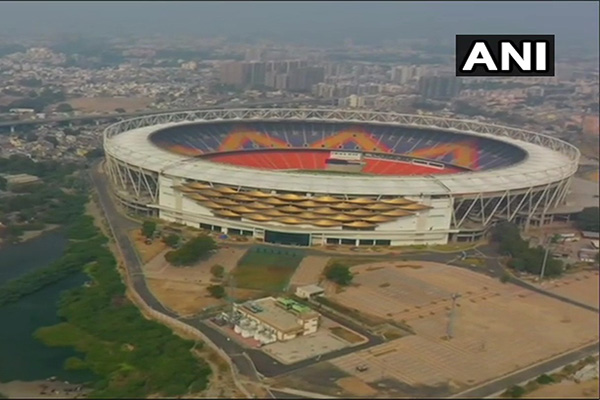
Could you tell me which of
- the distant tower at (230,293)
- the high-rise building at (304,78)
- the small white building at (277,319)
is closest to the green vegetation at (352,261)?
the distant tower at (230,293)

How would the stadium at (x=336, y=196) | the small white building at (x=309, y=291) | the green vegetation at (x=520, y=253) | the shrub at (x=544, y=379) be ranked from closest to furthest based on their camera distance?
the shrub at (x=544, y=379), the small white building at (x=309, y=291), the green vegetation at (x=520, y=253), the stadium at (x=336, y=196)

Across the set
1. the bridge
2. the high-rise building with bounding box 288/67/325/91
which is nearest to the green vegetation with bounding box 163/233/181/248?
the bridge

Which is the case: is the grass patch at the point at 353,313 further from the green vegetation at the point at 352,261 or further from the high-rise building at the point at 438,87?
the high-rise building at the point at 438,87

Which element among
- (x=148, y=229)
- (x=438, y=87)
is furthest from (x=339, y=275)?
(x=438, y=87)

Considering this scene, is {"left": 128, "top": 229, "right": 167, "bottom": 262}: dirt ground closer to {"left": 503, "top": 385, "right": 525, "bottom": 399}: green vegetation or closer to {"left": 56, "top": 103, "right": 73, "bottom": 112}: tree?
{"left": 503, "top": 385, "right": 525, "bottom": 399}: green vegetation

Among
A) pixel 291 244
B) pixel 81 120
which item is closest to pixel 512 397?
pixel 291 244

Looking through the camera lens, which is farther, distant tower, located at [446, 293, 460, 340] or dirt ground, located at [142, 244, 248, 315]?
dirt ground, located at [142, 244, 248, 315]
